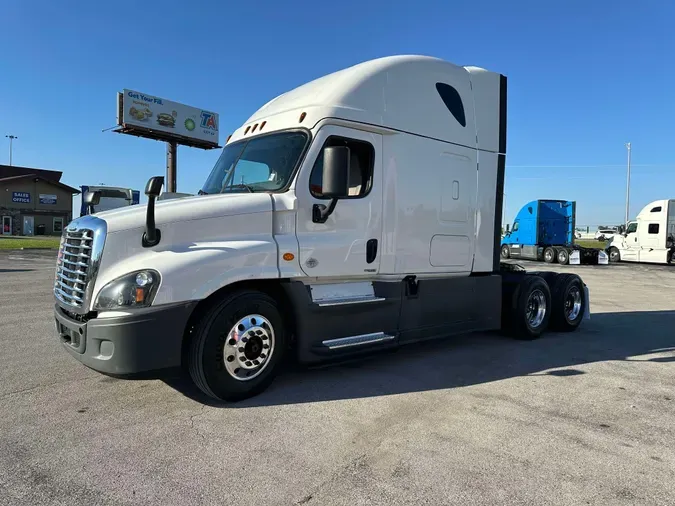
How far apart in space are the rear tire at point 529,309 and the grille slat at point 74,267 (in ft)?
19.0

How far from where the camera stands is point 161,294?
3.93 meters

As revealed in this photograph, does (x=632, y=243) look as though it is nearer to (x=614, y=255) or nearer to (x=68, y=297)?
(x=614, y=255)

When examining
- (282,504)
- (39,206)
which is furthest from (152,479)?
(39,206)

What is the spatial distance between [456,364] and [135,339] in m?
3.79

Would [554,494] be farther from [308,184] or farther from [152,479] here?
[308,184]

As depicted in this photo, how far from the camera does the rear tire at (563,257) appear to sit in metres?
27.3

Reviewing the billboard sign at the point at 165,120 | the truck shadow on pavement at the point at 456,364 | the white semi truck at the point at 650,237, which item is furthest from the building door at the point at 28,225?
the truck shadow on pavement at the point at 456,364

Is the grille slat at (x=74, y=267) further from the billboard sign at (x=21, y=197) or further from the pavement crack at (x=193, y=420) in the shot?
the billboard sign at (x=21, y=197)

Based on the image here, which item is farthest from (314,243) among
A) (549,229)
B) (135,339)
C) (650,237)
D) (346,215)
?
(650,237)

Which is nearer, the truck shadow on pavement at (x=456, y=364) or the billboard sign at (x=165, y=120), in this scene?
the truck shadow on pavement at (x=456, y=364)

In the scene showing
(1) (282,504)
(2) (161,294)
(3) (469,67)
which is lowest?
(1) (282,504)

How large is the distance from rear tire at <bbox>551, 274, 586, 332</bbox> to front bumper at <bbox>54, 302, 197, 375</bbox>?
6444 millimetres

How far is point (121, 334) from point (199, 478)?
136cm

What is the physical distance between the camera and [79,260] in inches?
165
